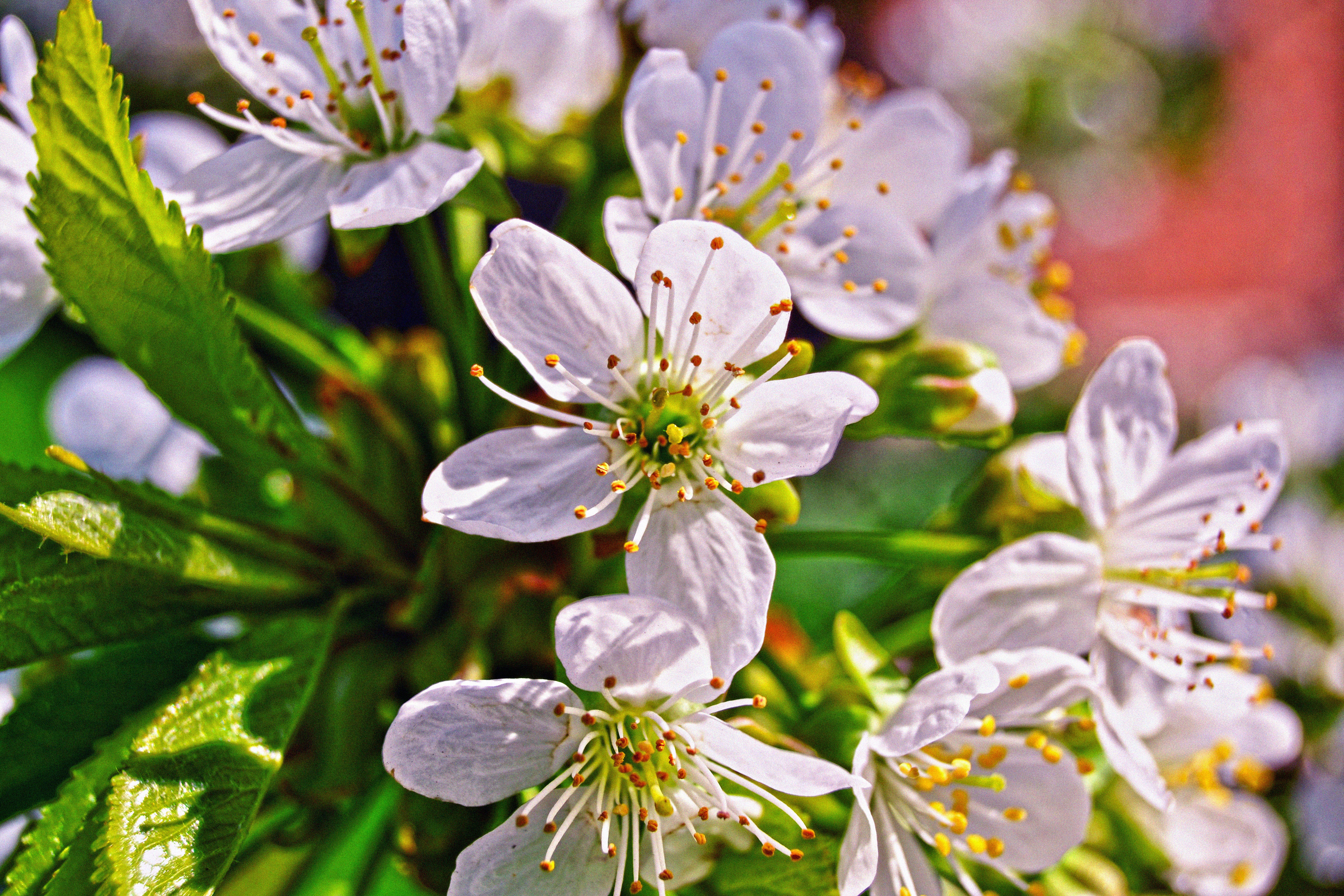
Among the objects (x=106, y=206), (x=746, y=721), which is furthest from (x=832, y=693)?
(x=106, y=206)

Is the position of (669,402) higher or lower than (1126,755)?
higher

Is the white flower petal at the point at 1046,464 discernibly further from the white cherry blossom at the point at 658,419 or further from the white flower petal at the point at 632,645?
the white flower petal at the point at 632,645

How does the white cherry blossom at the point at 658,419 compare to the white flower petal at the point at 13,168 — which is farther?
the white flower petal at the point at 13,168

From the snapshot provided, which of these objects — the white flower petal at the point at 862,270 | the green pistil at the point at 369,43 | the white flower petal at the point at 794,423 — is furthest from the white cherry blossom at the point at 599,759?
the green pistil at the point at 369,43

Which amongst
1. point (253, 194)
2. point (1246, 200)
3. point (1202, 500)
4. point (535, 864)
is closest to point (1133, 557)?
point (1202, 500)

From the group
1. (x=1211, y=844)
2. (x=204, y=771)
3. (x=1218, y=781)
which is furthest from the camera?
(x=1218, y=781)

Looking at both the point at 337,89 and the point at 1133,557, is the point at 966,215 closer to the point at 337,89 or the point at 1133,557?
the point at 1133,557

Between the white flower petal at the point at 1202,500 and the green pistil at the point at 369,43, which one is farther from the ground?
the green pistil at the point at 369,43
